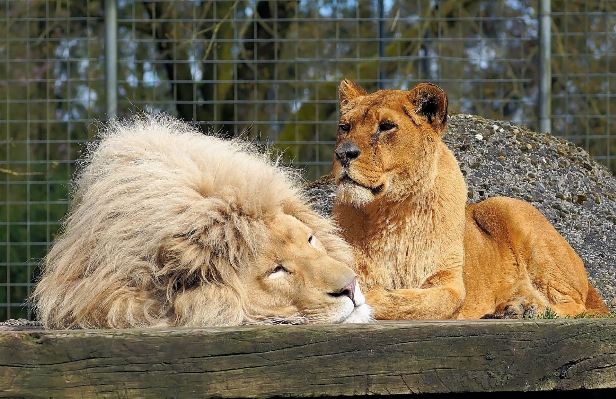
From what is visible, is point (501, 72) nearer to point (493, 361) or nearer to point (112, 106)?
point (112, 106)

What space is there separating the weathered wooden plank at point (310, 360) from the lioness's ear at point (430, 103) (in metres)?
1.46

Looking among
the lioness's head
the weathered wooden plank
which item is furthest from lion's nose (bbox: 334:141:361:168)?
the weathered wooden plank

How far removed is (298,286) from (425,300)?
73 centimetres

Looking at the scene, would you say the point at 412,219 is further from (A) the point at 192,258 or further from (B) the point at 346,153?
(A) the point at 192,258

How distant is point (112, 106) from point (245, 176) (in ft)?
11.2

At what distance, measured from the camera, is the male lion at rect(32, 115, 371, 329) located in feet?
8.54

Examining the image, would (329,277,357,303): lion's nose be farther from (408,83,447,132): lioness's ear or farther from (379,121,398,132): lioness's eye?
(408,83,447,132): lioness's ear

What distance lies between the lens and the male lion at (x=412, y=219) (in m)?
3.27

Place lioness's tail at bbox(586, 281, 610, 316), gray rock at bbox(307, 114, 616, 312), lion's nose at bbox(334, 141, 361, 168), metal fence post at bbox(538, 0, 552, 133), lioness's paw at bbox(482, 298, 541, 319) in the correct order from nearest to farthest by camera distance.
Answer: lion's nose at bbox(334, 141, 361, 168), lioness's paw at bbox(482, 298, 541, 319), lioness's tail at bbox(586, 281, 610, 316), gray rock at bbox(307, 114, 616, 312), metal fence post at bbox(538, 0, 552, 133)

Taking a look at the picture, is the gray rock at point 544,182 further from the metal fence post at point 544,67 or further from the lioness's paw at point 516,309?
the lioness's paw at point 516,309

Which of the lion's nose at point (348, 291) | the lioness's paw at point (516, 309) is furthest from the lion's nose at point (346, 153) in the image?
the lioness's paw at point (516, 309)

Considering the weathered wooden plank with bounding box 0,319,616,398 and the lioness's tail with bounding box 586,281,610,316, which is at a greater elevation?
the weathered wooden plank with bounding box 0,319,616,398

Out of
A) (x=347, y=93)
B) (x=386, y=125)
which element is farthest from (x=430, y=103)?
(x=347, y=93)

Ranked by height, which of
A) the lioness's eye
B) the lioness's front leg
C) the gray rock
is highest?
the lioness's eye
